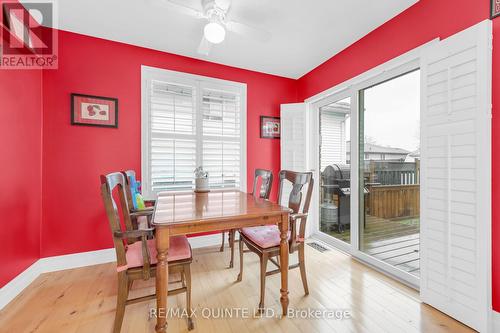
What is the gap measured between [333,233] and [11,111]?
394cm

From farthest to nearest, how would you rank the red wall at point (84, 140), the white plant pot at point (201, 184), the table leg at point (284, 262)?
1. the white plant pot at point (201, 184)
2. the red wall at point (84, 140)
3. the table leg at point (284, 262)

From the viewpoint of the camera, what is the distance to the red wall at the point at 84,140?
2311 millimetres

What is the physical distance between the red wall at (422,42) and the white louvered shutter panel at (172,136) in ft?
6.86

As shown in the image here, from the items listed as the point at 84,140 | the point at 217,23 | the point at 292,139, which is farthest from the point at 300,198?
the point at 84,140

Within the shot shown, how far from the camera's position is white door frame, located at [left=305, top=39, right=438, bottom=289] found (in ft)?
6.77

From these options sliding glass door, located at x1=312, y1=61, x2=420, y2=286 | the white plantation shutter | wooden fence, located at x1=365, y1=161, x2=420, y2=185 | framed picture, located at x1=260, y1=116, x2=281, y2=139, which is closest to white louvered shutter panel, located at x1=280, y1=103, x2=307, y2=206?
framed picture, located at x1=260, y1=116, x2=281, y2=139

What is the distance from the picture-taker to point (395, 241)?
2.35m

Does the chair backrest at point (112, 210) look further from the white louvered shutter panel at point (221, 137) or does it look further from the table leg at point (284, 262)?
the white louvered shutter panel at point (221, 137)

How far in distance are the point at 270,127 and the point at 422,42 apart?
6.84ft

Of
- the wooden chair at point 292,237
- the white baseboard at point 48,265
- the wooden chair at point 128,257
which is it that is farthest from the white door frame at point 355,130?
the white baseboard at point 48,265

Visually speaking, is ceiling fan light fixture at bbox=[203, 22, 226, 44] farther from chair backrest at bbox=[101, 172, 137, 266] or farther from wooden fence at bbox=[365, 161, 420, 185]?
wooden fence at bbox=[365, 161, 420, 185]

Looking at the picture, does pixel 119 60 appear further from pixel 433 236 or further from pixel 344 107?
pixel 433 236

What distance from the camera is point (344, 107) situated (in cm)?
290

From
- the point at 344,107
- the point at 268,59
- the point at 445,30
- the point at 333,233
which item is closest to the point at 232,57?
the point at 268,59
